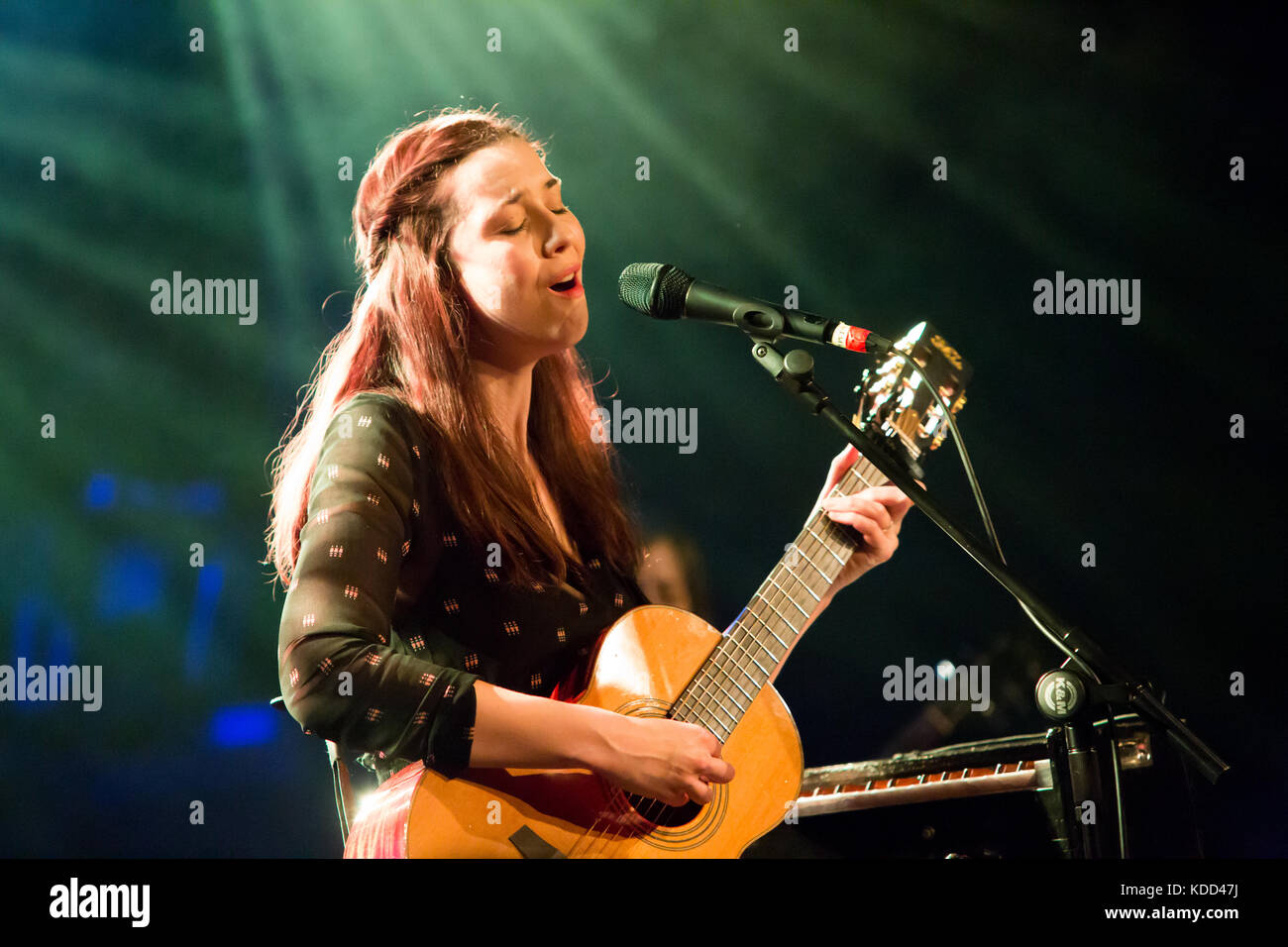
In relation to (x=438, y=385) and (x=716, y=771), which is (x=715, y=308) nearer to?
(x=438, y=385)

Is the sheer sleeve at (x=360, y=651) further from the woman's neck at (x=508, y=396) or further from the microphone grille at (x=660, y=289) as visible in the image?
the microphone grille at (x=660, y=289)

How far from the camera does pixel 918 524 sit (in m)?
2.84

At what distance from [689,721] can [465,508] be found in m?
0.55

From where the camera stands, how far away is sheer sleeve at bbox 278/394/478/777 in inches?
60.2

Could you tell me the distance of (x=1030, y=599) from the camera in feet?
5.14

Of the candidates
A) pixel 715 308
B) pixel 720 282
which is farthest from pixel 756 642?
pixel 720 282

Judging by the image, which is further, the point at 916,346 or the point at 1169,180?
the point at 1169,180

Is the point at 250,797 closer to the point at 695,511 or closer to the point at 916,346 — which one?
the point at 695,511

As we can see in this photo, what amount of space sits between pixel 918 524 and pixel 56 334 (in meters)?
2.41

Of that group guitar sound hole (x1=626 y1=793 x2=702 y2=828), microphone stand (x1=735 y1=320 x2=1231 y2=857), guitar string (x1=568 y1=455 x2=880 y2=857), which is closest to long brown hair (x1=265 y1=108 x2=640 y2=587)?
guitar string (x1=568 y1=455 x2=880 y2=857)

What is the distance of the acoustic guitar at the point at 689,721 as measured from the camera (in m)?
1.59
